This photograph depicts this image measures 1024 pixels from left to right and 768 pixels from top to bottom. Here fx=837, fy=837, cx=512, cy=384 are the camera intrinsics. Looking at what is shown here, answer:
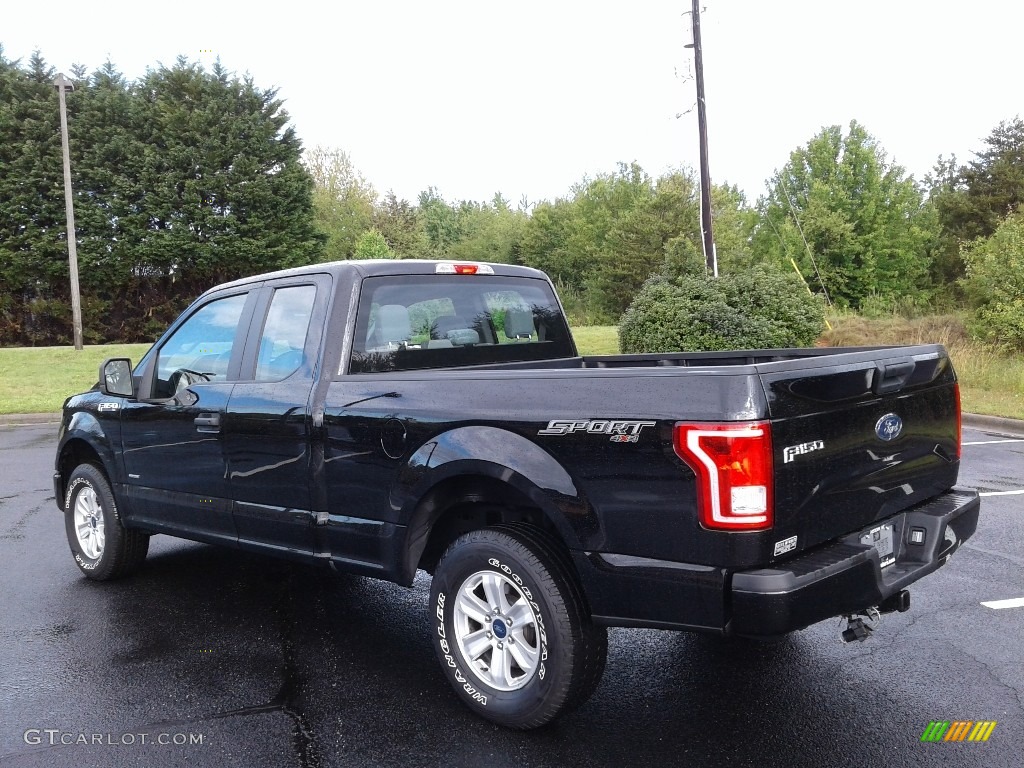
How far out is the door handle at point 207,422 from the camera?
172 inches

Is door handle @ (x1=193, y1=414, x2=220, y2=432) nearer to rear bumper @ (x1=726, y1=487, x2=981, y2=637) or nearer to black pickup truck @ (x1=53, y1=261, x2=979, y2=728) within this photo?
black pickup truck @ (x1=53, y1=261, x2=979, y2=728)

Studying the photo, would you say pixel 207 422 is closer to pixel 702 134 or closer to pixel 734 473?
pixel 734 473

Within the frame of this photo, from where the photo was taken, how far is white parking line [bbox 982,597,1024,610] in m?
4.57

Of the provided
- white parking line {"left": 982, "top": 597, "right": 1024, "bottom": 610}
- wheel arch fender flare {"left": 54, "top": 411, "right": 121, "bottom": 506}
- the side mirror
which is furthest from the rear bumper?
wheel arch fender flare {"left": 54, "top": 411, "right": 121, "bottom": 506}

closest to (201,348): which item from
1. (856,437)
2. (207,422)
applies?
(207,422)

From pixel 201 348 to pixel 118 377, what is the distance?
605 mm

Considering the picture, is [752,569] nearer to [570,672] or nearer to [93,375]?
[570,672]

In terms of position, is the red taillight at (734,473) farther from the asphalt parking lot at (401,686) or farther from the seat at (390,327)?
the seat at (390,327)

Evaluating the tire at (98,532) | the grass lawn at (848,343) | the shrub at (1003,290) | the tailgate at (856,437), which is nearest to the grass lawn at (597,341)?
the grass lawn at (848,343)

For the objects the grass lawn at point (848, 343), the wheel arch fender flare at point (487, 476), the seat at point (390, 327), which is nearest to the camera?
the wheel arch fender flare at point (487, 476)

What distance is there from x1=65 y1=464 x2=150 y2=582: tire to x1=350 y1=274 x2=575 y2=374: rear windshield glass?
236cm

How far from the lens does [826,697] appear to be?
349 cm

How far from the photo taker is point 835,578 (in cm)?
280

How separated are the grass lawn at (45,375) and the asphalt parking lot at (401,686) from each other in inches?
474
